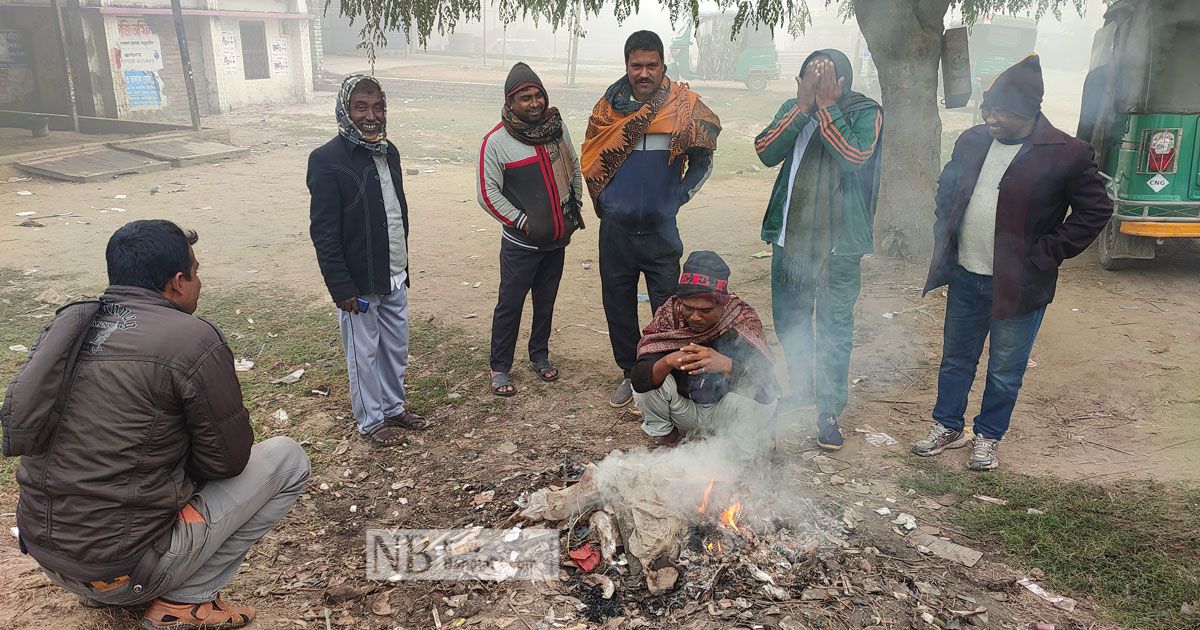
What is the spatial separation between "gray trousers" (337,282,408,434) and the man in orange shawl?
53.3 inches

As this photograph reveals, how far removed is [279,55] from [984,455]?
22.9 meters

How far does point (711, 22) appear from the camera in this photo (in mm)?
30766

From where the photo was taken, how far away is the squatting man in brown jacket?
2428mm

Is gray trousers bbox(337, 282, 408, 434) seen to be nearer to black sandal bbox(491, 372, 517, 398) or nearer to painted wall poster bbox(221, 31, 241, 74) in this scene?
black sandal bbox(491, 372, 517, 398)

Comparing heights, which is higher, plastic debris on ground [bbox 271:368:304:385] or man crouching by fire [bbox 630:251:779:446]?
man crouching by fire [bbox 630:251:779:446]

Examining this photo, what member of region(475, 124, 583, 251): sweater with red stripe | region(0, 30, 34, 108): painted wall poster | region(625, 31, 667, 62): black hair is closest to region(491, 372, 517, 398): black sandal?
region(475, 124, 583, 251): sweater with red stripe

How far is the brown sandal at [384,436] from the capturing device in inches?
173

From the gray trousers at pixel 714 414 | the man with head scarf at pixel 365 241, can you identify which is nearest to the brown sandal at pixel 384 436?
the man with head scarf at pixel 365 241

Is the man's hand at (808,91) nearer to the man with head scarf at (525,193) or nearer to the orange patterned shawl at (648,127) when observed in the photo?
the orange patterned shawl at (648,127)

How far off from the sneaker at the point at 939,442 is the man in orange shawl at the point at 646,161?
67.0 inches

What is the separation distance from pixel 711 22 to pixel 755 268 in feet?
85.0

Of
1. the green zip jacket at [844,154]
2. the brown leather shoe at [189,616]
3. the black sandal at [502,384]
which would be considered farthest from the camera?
the black sandal at [502,384]

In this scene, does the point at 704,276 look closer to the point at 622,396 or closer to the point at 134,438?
the point at 622,396

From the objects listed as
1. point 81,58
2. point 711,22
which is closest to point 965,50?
point 81,58
